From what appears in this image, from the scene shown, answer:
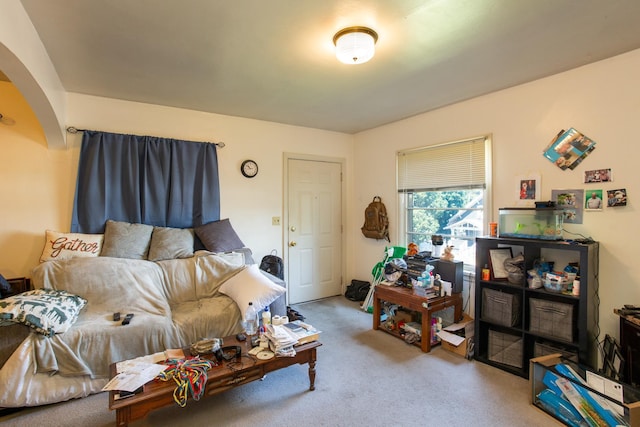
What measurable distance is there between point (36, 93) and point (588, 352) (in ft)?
15.3

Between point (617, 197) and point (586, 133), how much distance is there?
0.56 meters

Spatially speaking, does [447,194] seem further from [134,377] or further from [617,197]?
[134,377]

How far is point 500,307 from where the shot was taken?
8.64ft

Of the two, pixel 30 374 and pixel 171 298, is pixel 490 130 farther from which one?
pixel 30 374

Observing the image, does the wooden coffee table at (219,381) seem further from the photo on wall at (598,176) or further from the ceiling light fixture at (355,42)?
the photo on wall at (598,176)

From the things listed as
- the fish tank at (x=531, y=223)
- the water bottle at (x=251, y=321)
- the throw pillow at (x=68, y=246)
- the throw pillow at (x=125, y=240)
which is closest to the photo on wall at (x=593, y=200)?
the fish tank at (x=531, y=223)

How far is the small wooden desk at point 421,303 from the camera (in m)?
2.88

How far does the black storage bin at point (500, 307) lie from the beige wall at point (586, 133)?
594 millimetres

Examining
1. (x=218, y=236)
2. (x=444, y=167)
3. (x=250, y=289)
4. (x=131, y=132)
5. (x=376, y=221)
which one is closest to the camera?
(x=250, y=289)

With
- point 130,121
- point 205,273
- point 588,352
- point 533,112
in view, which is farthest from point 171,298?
point 533,112

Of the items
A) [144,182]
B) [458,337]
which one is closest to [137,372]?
[144,182]

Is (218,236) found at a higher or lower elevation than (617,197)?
lower

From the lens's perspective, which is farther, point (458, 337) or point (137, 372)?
point (458, 337)

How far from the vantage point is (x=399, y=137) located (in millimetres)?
4035
